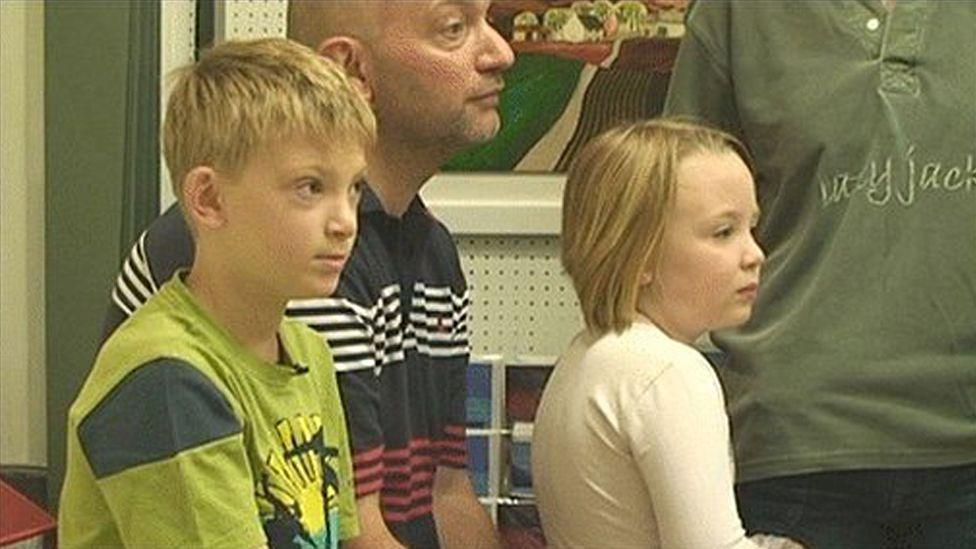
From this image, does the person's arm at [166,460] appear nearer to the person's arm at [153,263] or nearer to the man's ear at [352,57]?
the person's arm at [153,263]

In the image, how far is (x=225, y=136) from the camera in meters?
1.52

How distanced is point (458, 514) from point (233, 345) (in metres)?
0.62

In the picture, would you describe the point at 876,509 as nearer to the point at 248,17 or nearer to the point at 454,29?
the point at 454,29

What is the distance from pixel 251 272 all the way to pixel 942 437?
936mm

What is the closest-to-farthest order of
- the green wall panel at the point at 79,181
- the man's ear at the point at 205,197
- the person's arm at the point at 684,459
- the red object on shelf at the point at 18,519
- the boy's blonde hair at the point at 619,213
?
the man's ear at the point at 205,197
the person's arm at the point at 684,459
the boy's blonde hair at the point at 619,213
the red object on shelf at the point at 18,519
the green wall panel at the point at 79,181

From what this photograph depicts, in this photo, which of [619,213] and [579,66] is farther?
[579,66]

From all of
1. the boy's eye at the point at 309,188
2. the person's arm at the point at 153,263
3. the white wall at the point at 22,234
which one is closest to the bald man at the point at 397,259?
the person's arm at the point at 153,263

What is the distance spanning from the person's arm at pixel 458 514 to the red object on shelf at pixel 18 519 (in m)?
0.49

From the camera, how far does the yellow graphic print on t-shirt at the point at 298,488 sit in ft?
4.97

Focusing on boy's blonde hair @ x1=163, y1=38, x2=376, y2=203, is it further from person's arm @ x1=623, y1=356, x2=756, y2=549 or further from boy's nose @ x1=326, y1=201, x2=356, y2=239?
person's arm @ x1=623, y1=356, x2=756, y2=549

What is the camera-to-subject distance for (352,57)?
74.6 inches

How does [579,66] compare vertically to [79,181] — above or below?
above

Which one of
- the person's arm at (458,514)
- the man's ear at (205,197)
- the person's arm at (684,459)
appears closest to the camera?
the man's ear at (205,197)

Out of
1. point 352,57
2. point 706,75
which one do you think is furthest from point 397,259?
point 706,75
